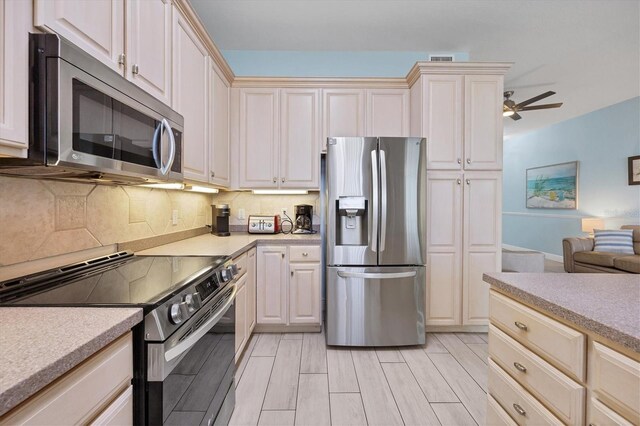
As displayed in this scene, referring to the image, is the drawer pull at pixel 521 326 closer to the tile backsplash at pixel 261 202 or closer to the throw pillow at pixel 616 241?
the tile backsplash at pixel 261 202

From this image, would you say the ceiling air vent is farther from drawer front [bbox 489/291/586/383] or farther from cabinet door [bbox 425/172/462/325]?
drawer front [bbox 489/291/586/383]

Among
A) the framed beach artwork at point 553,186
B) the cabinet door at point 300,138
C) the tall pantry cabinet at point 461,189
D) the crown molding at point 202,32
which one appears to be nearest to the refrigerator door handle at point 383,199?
the tall pantry cabinet at point 461,189

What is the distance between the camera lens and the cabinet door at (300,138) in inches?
121

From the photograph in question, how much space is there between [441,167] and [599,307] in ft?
6.77

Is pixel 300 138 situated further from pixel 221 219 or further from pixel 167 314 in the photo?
pixel 167 314

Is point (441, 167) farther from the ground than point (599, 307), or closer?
farther from the ground

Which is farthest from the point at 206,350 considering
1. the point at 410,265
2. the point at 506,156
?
the point at 506,156

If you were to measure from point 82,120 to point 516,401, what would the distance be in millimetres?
1826

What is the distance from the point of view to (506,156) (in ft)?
27.3

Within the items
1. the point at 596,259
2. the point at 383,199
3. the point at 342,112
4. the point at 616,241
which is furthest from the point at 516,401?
the point at 616,241

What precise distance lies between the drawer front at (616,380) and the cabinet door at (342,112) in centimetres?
260

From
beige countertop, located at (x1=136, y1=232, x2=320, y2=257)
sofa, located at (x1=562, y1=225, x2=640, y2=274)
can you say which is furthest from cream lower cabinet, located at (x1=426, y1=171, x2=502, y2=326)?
sofa, located at (x1=562, y1=225, x2=640, y2=274)

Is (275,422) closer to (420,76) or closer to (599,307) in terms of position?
(599,307)

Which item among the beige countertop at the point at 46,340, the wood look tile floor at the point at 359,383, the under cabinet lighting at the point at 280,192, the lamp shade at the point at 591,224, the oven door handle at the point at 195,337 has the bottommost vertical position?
the wood look tile floor at the point at 359,383
